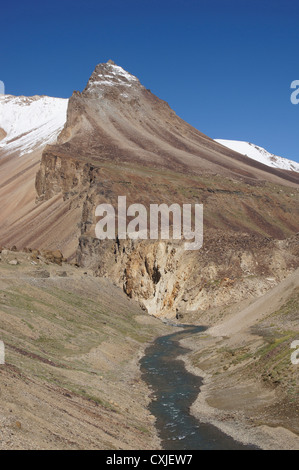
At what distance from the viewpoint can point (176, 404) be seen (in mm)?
29891

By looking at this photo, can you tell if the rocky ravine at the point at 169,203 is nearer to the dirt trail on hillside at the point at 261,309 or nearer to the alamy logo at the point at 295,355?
the dirt trail on hillside at the point at 261,309

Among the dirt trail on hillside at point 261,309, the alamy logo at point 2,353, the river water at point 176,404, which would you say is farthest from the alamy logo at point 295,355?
the dirt trail on hillside at point 261,309

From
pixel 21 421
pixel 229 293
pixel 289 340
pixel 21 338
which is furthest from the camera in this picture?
pixel 229 293

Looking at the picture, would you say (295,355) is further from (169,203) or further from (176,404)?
(169,203)

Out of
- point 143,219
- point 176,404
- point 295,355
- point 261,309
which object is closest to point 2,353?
point 176,404

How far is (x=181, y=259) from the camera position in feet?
285

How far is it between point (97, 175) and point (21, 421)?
417 feet

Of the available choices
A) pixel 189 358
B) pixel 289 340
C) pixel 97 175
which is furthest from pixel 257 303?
pixel 97 175

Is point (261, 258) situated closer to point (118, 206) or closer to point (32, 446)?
point (118, 206)

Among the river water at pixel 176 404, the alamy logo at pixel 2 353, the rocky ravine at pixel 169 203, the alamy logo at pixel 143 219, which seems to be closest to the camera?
the river water at pixel 176 404

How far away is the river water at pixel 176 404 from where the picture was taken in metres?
22.7

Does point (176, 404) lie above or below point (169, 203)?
below

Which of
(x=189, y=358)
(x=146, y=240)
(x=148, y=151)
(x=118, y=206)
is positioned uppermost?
(x=148, y=151)

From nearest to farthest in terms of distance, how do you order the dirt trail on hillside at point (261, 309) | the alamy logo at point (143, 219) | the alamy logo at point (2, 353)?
the alamy logo at point (2, 353) < the dirt trail on hillside at point (261, 309) < the alamy logo at point (143, 219)
